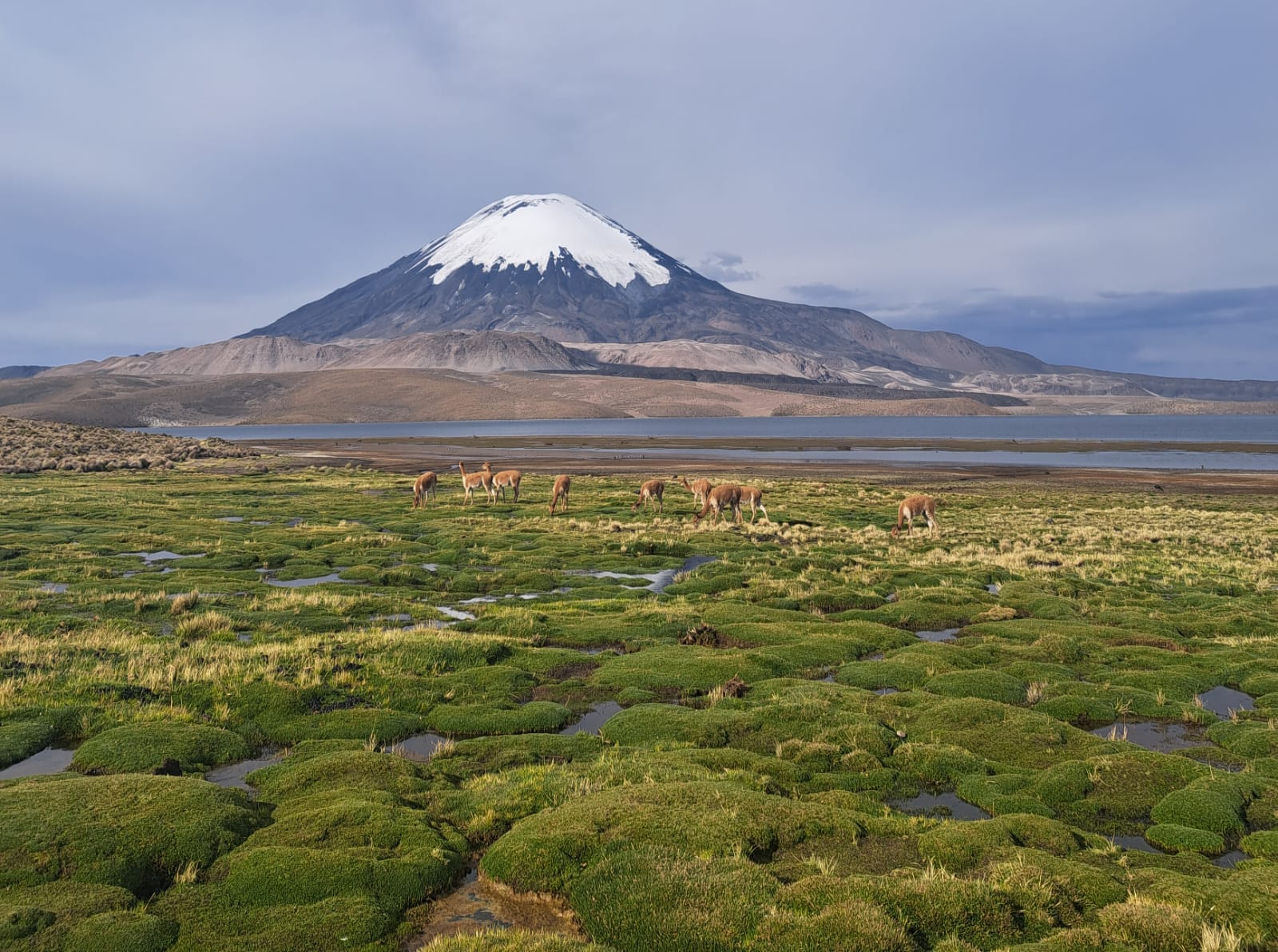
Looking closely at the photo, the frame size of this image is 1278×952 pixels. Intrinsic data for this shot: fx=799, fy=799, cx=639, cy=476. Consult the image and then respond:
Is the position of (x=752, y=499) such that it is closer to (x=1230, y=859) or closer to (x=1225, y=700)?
(x=1225, y=700)

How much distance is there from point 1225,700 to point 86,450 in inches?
3684

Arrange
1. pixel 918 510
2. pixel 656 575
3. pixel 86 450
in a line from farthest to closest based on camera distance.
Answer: pixel 86 450
pixel 918 510
pixel 656 575

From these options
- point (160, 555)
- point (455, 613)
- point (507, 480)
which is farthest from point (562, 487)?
point (455, 613)

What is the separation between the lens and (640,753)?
13172 mm

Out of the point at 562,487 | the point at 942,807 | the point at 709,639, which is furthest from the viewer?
the point at 562,487

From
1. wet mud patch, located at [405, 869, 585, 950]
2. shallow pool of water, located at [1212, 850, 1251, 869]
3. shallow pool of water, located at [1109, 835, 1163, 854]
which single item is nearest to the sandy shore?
shallow pool of water, located at [1109, 835, 1163, 854]

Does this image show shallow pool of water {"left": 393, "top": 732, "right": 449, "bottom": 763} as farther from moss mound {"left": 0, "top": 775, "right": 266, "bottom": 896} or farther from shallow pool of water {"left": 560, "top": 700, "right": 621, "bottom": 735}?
moss mound {"left": 0, "top": 775, "right": 266, "bottom": 896}

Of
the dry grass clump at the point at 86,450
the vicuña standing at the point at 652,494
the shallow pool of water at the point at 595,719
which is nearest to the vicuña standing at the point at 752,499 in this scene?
the vicuña standing at the point at 652,494

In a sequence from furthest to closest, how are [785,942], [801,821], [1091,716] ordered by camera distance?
[1091,716], [801,821], [785,942]

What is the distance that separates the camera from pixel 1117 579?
29.0 m

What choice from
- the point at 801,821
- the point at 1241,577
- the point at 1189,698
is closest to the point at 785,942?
the point at 801,821

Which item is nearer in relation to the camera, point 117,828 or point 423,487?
point 117,828

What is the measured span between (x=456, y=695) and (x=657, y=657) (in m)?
4.78

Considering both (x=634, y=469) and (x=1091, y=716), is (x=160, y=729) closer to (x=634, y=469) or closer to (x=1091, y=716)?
(x=1091, y=716)
